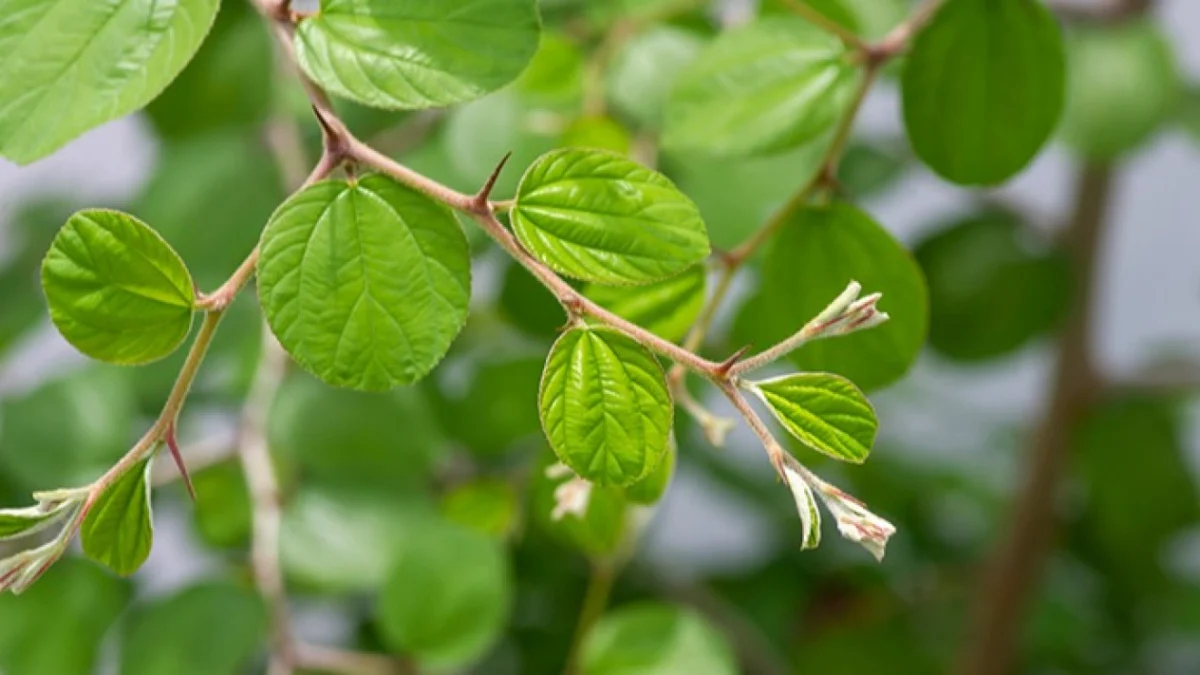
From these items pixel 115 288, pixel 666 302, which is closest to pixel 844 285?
pixel 666 302

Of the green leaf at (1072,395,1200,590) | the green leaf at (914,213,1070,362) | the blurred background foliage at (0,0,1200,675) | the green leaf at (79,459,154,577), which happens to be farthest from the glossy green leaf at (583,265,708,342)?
the green leaf at (1072,395,1200,590)

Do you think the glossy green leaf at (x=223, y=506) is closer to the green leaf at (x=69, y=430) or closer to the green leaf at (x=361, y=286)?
the green leaf at (x=69, y=430)

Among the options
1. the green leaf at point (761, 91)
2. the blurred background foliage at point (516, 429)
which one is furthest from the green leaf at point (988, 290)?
the green leaf at point (761, 91)

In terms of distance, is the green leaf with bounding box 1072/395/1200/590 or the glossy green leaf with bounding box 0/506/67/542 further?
the green leaf with bounding box 1072/395/1200/590

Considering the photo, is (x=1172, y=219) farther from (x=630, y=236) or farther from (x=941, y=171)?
(x=630, y=236)

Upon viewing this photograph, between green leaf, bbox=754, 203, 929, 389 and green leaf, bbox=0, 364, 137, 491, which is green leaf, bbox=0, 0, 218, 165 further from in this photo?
green leaf, bbox=0, 364, 137, 491

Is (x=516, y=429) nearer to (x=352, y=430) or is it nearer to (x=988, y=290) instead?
(x=352, y=430)

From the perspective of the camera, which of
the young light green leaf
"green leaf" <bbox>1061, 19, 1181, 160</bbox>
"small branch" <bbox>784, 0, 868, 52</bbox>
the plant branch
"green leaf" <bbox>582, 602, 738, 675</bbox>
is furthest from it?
the plant branch
